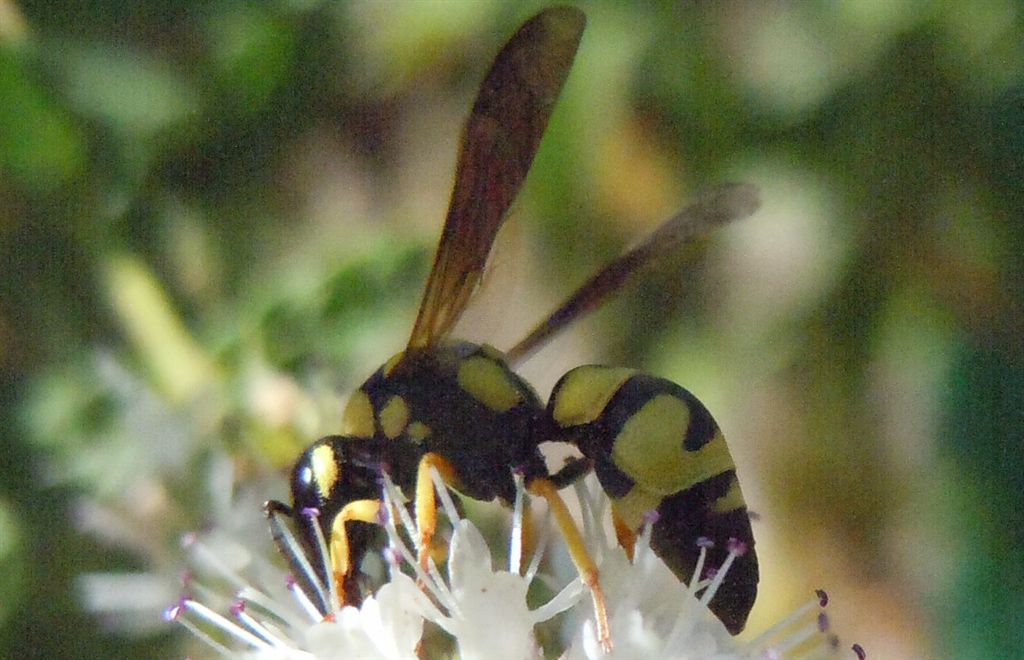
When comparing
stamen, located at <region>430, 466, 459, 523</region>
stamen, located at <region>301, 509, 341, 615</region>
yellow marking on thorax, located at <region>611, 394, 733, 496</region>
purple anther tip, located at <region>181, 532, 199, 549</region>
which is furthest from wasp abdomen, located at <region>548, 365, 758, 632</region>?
purple anther tip, located at <region>181, 532, 199, 549</region>

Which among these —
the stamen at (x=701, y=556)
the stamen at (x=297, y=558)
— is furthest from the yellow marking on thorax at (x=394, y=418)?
the stamen at (x=701, y=556)

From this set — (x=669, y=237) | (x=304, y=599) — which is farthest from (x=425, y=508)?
(x=669, y=237)

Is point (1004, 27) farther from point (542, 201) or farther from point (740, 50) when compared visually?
point (542, 201)

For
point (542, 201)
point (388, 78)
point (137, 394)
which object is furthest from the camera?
point (388, 78)

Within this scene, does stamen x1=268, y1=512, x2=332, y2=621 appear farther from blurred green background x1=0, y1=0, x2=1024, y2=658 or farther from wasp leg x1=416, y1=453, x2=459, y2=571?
blurred green background x1=0, y1=0, x2=1024, y2=658

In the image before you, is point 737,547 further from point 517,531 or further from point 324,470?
point 324,470

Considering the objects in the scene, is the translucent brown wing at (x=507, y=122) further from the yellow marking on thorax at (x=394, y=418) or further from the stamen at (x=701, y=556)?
the stamen at (x=701, y=556)

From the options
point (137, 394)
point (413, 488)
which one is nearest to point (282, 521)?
point (413, 488)
